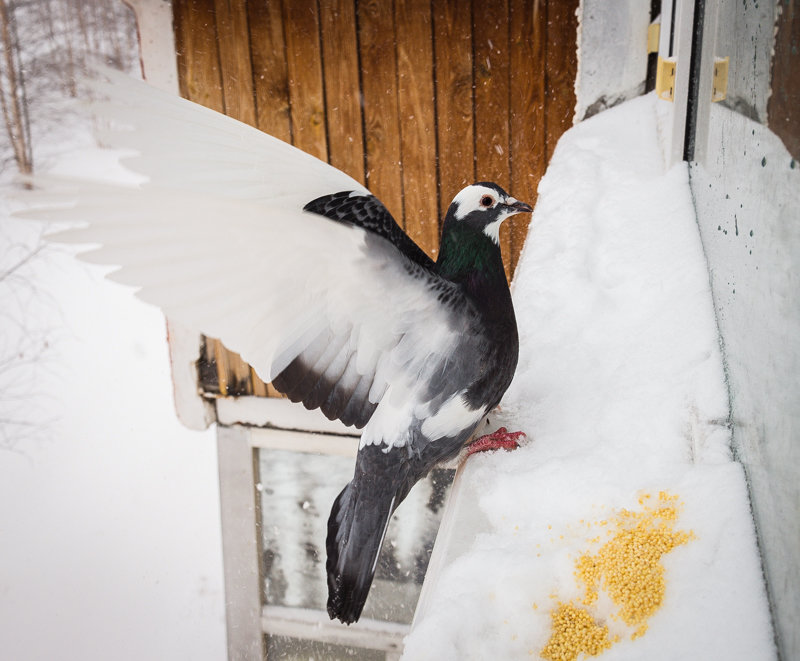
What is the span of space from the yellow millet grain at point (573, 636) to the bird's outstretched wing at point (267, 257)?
0.45 metres

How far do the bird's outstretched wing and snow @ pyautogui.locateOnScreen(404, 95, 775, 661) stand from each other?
0.25 meters

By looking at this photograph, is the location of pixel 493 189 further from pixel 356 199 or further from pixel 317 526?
pixel 317 526

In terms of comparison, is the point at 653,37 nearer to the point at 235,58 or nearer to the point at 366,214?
the point at 366,214

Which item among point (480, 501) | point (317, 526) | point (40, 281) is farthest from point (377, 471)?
point (40, 281)

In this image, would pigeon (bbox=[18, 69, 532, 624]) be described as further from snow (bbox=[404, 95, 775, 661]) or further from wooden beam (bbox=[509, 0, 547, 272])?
wooden beam (bbox=[509, 0, 547, 272])

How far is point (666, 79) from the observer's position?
68.9 inches

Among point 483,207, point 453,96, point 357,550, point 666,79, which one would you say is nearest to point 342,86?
point 453,96

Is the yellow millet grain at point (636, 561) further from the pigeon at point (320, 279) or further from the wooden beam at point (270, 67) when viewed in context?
the wooden beam at point (270, 67)

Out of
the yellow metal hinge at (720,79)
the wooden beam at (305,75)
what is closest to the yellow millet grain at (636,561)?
the yellow metal hinge at (720,79)

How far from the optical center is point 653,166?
1.80m

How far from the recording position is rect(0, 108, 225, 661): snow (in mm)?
3953

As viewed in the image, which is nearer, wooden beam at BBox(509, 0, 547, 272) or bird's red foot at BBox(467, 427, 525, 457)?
bird's red foot at BBox(467, 427, 525, 457)

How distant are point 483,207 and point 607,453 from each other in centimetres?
51

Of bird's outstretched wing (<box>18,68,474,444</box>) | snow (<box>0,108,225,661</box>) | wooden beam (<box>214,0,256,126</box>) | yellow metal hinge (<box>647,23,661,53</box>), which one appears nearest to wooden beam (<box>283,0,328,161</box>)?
wooden beam (<box>214,0,256,126</box>)
